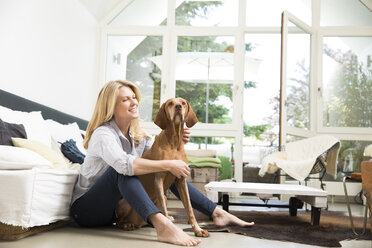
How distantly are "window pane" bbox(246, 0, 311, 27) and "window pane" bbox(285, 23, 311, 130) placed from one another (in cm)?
44

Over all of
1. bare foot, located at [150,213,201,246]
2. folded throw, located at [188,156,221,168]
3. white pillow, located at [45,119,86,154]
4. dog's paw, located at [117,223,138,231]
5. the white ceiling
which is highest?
the white ceiling

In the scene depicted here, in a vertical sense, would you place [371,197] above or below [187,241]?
above

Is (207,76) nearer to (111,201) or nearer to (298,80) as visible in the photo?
(298,80)

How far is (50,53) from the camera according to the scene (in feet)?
13.1

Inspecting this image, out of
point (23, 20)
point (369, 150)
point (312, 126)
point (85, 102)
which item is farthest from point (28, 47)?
point (312, 126)

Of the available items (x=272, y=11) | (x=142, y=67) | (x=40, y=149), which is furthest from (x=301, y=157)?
(x=40, y=149)

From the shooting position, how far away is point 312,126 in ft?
18.0

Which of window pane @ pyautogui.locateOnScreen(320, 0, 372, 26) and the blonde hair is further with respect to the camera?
window pane @ pyautogui.locateOnScreen(320, 0, 372, 26)

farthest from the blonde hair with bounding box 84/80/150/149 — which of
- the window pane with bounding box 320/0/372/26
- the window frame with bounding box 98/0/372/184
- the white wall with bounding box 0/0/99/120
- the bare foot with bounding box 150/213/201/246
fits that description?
the window pane with bounding box 320/0/372/26

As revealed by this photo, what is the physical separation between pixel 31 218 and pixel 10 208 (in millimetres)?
103

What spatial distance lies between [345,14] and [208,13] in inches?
78.7

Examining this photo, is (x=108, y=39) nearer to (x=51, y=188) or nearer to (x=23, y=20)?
(x=23, y=20)

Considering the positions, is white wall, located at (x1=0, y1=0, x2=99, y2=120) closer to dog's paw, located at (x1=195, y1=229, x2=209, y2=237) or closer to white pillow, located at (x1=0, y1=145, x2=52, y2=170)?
white pillow, located at (x1=0, y1=145, x2=52, y2=170)

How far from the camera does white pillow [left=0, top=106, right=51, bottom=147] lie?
8.15ft
